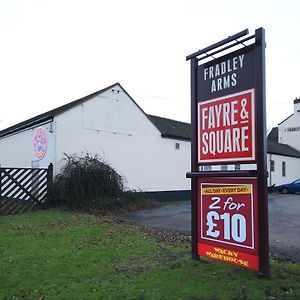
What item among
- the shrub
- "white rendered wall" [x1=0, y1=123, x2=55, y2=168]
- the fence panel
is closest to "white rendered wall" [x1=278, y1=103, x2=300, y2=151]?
the shrub

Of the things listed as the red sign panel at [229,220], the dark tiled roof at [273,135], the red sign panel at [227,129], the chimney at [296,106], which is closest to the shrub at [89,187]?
the red sign panel at [229,220]

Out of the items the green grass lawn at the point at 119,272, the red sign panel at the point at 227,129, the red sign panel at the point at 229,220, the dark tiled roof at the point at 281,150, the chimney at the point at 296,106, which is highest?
the chimney at the point at 296,106

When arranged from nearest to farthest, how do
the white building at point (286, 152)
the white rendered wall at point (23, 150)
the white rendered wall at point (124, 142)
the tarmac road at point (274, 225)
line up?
the tarmac road at point (274, 225) < the white rendered wall at point (23, 150) < the white rendered wall at point (124, 142) < the white building at point (286, 152)

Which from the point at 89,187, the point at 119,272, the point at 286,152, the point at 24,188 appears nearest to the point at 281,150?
the point at 286,152

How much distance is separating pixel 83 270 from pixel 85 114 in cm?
1187

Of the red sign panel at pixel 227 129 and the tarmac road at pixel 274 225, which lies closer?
the red sign panel at pixel 227 129

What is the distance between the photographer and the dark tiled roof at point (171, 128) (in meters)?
21.2

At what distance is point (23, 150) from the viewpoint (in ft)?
60.7

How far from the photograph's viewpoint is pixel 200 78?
6.25 metres

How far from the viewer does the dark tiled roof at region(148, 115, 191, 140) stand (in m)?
21.2

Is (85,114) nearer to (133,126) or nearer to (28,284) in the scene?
(133,126)

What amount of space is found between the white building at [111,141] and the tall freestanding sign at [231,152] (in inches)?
426

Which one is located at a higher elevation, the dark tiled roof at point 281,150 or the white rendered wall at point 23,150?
the dark tiled roof at point 281,150

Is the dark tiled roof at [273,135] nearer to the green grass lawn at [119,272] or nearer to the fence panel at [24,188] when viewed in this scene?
the fence panel at [24,188]
